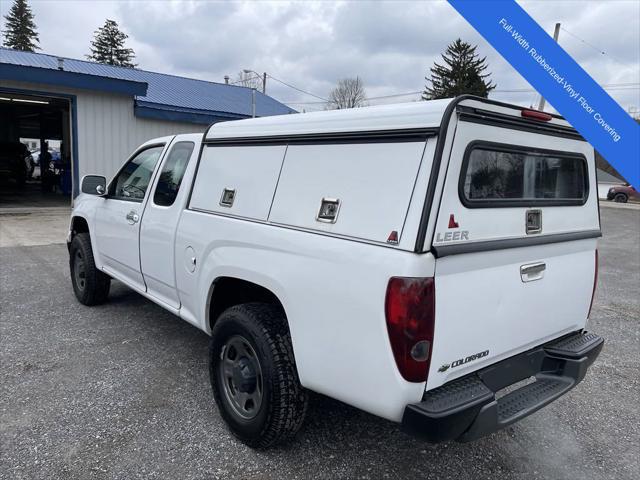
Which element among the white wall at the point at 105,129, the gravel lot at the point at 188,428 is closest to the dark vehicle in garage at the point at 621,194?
the white wall at the point at 105,129

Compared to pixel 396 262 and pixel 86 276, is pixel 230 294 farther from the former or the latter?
pixel 86 276

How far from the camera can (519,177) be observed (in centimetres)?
266

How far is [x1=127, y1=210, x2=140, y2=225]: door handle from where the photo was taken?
4.18 m

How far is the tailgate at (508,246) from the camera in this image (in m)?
2.21

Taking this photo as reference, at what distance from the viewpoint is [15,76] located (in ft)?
39.6

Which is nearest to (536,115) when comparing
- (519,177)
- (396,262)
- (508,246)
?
(519,177)

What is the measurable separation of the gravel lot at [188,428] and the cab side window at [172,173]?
139 centimetres

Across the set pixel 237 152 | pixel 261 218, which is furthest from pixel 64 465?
pixel 237 152

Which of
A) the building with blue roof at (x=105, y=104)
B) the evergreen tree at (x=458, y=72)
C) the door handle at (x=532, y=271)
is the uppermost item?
the evergreen tree at (x=458, y=72)

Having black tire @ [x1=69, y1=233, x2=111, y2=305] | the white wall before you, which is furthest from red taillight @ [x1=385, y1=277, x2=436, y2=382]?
the white wall

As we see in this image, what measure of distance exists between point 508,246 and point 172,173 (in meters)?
2.68

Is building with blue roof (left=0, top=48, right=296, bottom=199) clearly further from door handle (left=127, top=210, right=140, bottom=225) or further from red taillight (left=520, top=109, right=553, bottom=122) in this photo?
red taillight (left=520, top=109, right=553, bottom=122)

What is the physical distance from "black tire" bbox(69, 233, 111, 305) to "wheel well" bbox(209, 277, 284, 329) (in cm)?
249

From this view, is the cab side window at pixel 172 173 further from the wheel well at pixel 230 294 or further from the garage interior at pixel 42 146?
the garage interior at pixel 42 146
